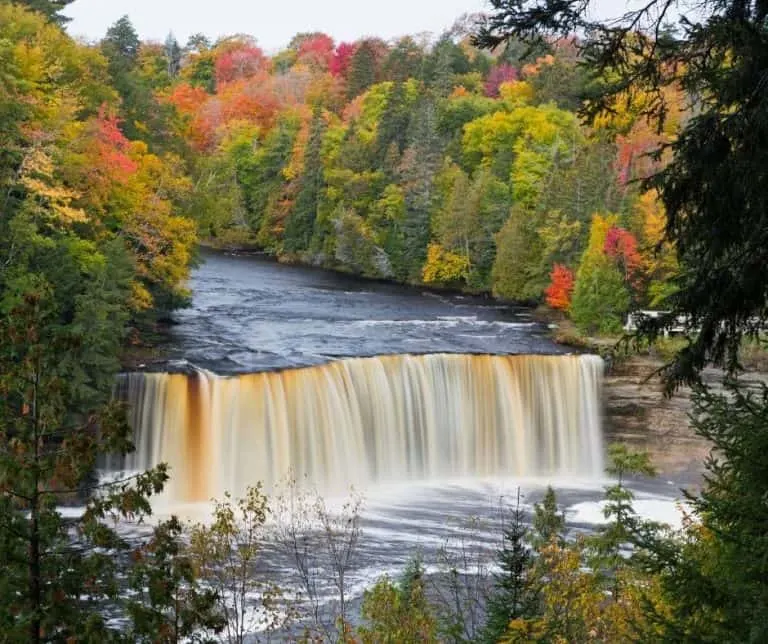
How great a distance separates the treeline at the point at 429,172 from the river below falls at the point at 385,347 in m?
3.06

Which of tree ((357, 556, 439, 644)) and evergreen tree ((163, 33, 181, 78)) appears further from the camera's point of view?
evergreen tree ((163, 33, 181, 78))

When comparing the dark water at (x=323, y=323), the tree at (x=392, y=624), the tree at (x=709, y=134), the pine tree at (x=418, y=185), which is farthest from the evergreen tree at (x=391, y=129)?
the tree at (x=709, y=134)

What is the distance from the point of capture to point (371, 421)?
26.2 m

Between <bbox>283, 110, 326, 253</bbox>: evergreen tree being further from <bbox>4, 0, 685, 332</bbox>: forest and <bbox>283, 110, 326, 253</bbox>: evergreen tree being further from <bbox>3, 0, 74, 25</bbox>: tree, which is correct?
<bbox>3, 0, 74, 25</bbox>: tree

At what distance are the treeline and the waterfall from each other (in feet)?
16.3

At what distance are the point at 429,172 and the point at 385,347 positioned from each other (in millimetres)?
24239

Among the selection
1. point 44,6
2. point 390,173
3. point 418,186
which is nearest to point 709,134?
point 44,6

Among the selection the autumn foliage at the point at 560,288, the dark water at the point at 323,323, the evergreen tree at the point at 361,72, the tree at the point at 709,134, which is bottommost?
the dark water at the point at 323,323

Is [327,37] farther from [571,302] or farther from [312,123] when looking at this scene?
[571,302]

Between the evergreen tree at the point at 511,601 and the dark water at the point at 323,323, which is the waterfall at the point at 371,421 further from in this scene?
the evergreen tree at the point at 511,601

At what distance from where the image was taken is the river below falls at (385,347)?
69.1 feet

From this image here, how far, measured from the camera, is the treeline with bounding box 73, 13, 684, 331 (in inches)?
1501

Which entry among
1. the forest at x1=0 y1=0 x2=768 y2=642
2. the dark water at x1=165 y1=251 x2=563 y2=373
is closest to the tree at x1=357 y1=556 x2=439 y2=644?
the forest at x1=0 y1=0 x2=768 y2=642

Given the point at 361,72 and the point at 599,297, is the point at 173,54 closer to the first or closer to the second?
the point at 361,72
